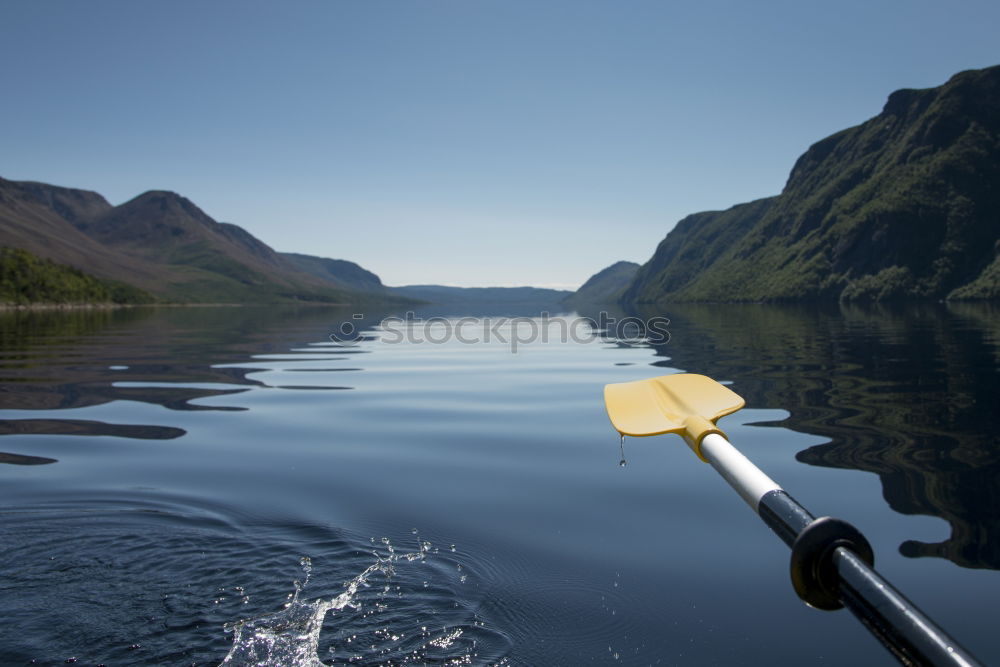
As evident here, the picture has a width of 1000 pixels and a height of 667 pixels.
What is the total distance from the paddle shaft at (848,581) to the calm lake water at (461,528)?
1773 mm

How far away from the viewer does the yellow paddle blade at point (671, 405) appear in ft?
18.6

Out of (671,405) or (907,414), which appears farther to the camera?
(907,414)

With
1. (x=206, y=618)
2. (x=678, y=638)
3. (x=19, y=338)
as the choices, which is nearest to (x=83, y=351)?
(x=19, y=338)

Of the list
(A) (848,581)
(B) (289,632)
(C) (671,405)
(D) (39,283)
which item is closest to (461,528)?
(B) (289,632)

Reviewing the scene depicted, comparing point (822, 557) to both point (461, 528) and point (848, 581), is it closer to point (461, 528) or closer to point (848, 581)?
point (848, 581)

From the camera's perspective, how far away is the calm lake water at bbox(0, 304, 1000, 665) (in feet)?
15.6

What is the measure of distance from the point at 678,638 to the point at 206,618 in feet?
11.9

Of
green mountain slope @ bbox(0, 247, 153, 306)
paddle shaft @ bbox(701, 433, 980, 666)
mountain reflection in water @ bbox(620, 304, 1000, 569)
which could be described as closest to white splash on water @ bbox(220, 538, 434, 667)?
paddle shaft @ bbox(701, 433, 980, 666)

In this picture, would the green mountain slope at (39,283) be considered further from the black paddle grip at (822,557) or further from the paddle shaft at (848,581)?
the black paddle grip at (822,557)

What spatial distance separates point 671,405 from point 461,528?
2.72 meters

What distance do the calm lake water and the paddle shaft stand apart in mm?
1773

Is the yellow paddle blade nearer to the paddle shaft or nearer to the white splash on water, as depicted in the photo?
the paddle shaft

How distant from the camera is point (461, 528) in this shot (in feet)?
23.5

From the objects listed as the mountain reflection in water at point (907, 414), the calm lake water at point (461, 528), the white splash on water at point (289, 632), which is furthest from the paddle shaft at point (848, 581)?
the mountain reflection in water at point (907, 414)
